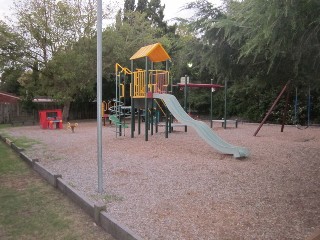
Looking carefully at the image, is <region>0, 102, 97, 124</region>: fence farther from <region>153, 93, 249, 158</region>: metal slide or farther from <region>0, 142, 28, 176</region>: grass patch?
<region>153, 93, 249, 158</region>: metal slide

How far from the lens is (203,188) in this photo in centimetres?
596

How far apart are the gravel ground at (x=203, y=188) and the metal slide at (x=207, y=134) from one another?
9.4 inches

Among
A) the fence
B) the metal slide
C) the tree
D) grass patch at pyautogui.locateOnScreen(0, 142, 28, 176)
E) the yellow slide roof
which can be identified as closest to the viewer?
grass patch at pyautogui.locateOnScreen(0, 142, 28, 176)

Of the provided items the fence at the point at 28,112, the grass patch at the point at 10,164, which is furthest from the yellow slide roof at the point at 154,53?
the fence at the point at 28,112

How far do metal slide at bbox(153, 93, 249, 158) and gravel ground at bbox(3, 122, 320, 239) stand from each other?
0.24m

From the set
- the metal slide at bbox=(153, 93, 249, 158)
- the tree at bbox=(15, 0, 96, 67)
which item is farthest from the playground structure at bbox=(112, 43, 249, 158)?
the tree at bbox=(15, 0, 96, 67)

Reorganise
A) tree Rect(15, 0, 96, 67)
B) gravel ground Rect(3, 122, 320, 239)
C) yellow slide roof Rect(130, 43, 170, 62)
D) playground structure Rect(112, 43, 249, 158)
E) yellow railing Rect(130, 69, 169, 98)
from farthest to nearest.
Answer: tree Rect(15, 0, 96, 67) → yellow railing Rect(130, 69, 169, 98) → yellow slide roof Rect(130, 43, 170, 62) → playground structure Rect(112, 43, 249, 158) → gravel ground Rect(3, 122, 320, 239)

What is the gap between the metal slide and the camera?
29.7 feet

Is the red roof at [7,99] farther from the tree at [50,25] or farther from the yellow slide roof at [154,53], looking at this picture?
the yellow slide roof at [154,53]

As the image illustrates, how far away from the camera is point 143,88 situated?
14.2m

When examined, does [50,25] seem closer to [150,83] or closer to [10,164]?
[150,83]

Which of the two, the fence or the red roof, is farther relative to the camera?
the fence

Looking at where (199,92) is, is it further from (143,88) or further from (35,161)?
(35,161)

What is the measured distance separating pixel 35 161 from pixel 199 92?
2039 cm
